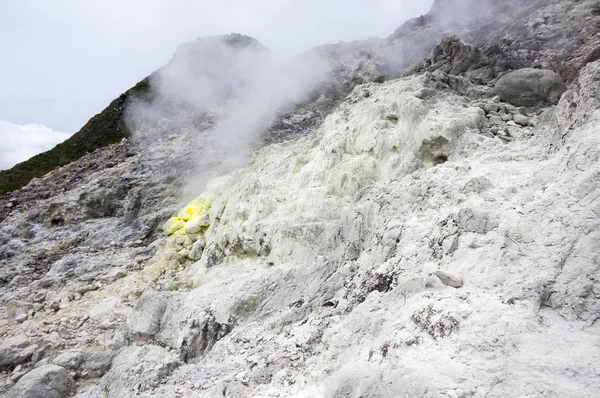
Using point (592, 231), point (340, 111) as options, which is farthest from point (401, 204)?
point (340, 111)

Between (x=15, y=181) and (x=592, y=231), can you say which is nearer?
(x=592, y=231)

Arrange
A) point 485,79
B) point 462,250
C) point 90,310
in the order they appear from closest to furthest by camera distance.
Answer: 1. point 462,250
2. point 90,310
3. point 485,79

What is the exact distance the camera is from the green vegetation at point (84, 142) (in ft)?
125

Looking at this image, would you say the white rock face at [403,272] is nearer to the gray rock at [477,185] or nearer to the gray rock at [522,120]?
the gray rock at [477,185]

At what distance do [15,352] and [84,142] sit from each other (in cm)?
3441

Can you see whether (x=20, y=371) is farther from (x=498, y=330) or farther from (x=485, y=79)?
(x=485, y=79)

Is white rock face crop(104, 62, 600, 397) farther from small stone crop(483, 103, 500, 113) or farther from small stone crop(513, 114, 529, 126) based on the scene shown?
small stone crop(513, 114, 529, 126)

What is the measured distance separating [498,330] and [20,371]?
1338 centimetres

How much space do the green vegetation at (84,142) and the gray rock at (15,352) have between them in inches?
1065

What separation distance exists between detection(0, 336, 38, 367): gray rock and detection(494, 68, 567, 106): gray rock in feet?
58.0

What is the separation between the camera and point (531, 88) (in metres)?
13.1

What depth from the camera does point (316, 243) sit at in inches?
450

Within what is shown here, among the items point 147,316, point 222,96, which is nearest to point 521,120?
point 147,316

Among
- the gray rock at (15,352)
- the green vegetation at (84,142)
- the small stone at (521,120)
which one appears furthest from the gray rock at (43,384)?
the green vegetation at (84,142)
